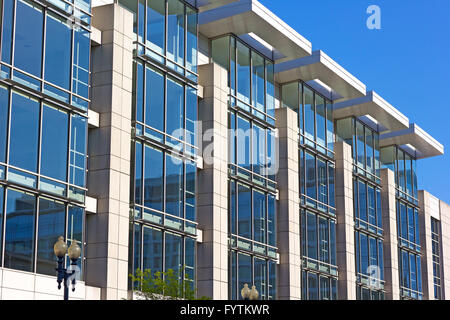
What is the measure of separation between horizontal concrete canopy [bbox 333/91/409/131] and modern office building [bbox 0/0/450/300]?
0.47ft

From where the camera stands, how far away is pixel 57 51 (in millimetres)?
30234

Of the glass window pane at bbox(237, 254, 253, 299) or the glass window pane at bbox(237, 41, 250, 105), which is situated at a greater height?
the glass window pane at bbox(237, 41, 250, 105)

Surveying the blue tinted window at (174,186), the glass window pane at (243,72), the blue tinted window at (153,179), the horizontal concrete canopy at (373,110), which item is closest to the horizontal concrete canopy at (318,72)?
the horizontal concrete canopy at (373,110)

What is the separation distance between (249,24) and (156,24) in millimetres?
6804

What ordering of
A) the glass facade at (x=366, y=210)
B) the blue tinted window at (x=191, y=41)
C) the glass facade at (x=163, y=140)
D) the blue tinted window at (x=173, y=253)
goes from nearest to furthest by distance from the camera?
the glass facade at (x=163, y=140) → the blue tinted window at (x=173, y=253) → the blue tinted window at (x=191, y=41) → the glass facade at (x=366, y=210)

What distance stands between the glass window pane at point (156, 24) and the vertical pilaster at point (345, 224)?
777 inches

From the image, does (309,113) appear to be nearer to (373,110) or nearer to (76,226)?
(373,110)

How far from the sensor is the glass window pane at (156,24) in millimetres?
35844

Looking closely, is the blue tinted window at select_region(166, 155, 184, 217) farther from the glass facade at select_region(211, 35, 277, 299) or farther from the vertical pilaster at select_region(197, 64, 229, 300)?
the glass facade at select_region(211, 35, 277, 299)

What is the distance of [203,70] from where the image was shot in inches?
1571

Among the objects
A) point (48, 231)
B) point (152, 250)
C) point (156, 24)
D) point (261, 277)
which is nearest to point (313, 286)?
point (261, 277)

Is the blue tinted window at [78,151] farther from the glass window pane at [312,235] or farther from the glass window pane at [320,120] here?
the glass window pane at [320,120]

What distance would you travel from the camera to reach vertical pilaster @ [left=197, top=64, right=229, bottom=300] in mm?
37781

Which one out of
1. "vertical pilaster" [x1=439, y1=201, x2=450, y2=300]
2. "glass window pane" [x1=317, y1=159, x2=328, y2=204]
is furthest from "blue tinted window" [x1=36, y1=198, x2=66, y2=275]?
"vertical pilaster" [x1=439, y1=201, x2=450, y2=300]
